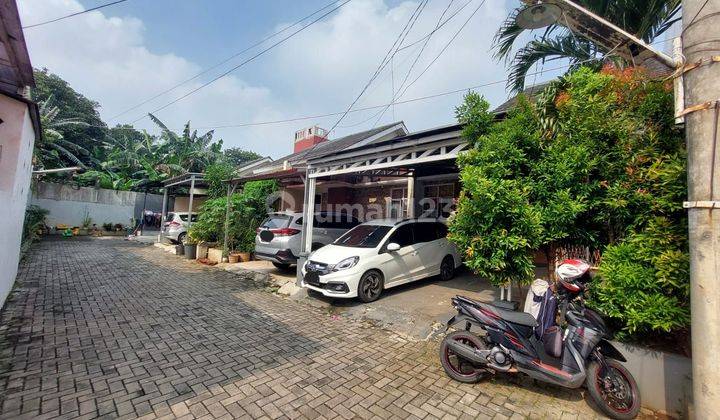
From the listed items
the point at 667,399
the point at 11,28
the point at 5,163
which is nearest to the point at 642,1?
the point at 667,399

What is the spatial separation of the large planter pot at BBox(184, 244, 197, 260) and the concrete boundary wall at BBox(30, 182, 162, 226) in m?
11.9

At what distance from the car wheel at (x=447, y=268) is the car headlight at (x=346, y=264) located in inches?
103

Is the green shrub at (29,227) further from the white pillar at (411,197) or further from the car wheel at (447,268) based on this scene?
the car wheel at (447,268)

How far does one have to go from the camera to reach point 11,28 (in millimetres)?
2941

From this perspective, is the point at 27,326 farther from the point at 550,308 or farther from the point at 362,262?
the point at 550,308

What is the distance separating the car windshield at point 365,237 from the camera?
667cm

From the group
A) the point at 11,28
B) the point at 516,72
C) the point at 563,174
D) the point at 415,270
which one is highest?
the point at 516,72

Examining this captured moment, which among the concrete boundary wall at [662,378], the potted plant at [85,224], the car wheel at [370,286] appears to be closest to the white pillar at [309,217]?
the car wheel at [370,286]

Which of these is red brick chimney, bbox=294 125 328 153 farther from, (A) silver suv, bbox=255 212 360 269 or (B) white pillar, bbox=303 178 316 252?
(B) white pillar, bbox=303 178 316 252

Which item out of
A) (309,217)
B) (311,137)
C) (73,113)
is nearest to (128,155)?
(73,113)

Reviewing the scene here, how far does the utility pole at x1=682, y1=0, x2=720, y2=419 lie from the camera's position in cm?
229

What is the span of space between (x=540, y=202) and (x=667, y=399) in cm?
218

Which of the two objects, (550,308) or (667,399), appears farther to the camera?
(550,308)

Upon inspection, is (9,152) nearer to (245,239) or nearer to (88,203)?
(245,239)
